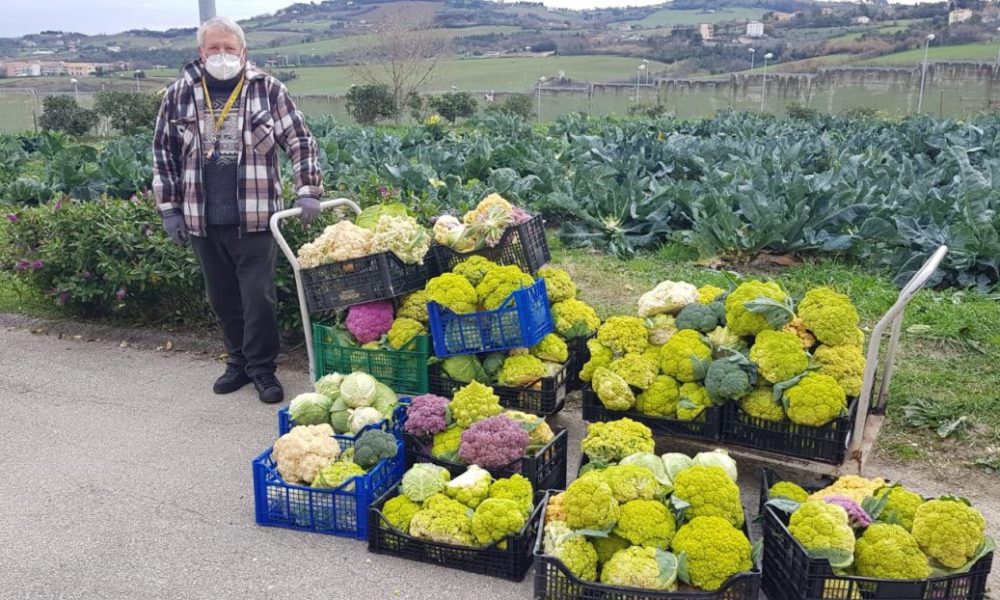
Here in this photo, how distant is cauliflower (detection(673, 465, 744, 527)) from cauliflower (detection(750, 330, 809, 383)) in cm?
88

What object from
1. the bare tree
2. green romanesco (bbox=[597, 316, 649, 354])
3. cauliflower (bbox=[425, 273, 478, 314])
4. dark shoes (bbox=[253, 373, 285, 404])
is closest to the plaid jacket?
dark shoes (bbox=[253, 373, 285, 404])

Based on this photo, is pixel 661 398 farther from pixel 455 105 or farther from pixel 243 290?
pixel 455 105

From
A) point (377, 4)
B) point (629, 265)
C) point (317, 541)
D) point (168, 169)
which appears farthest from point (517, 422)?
point (377, 4)

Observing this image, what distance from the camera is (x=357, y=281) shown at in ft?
17.4

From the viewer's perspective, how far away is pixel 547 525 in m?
3.62

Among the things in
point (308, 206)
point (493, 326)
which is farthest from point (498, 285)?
point (308, 206)

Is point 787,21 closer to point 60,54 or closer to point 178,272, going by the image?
point 60,54

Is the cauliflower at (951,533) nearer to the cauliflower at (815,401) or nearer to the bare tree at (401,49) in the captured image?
the cauliflower at (815,401)

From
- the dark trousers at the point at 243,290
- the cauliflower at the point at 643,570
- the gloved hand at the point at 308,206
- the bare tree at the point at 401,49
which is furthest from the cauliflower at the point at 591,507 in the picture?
the bare tree at the point at 401,49

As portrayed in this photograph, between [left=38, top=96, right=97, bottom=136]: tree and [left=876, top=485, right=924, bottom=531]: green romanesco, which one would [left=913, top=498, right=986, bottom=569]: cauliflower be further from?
[left=38, top=96, right=97, bottom=136]: tree

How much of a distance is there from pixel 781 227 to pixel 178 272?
5.79 m

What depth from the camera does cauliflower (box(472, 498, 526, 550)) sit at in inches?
146

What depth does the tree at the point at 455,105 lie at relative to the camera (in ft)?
108

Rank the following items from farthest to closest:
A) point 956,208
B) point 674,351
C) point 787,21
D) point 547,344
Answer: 1. point 787,21
2. point 956,208
3. point 547,344
4. point 674,351
